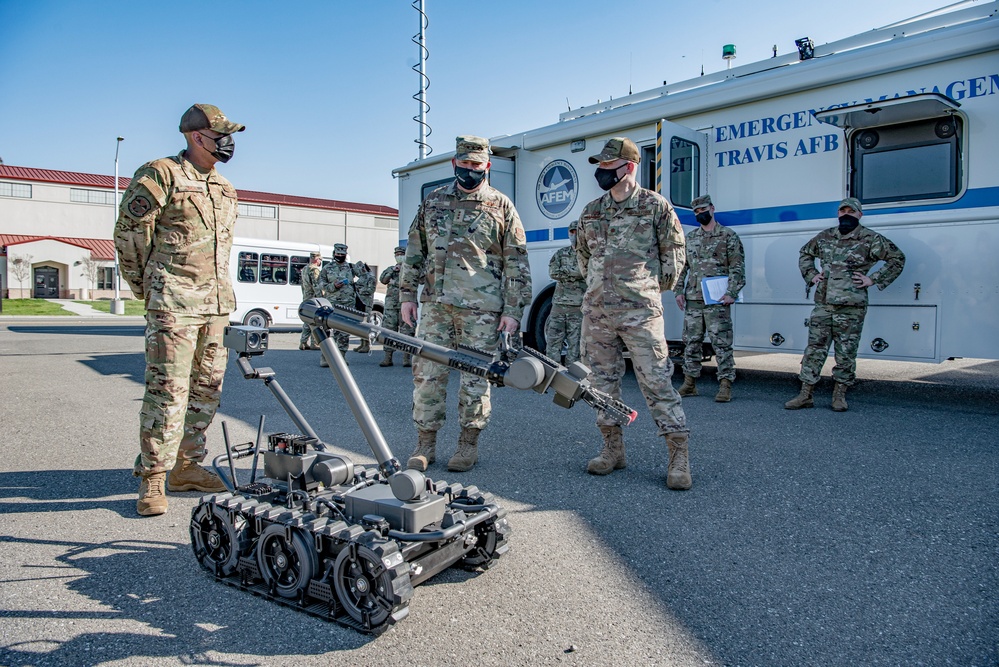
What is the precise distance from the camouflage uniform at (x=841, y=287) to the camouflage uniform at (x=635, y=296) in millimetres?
2772

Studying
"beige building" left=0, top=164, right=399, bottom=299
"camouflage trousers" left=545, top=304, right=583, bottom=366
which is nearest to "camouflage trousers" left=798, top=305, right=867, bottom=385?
"camouflage trousers" left=545, top=304, right=583, bottom=366

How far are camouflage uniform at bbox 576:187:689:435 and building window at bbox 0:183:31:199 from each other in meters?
50.2

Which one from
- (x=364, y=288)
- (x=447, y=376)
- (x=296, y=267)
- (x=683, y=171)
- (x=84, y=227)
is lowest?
(x=447, y=376)

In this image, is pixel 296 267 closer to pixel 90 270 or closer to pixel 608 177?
pixel 608 177

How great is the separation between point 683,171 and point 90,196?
Result: 158 ft

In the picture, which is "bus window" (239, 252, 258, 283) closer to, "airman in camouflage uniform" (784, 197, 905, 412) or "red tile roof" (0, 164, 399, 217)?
"airman in camouflage uniform" (784, 197, 905, 412)

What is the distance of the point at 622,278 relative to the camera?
14.3 feet

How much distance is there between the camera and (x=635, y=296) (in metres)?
4.30

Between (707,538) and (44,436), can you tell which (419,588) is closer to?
(707,538)

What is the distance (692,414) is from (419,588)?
415 centimetres

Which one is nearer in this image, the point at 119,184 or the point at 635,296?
the point at 635,296

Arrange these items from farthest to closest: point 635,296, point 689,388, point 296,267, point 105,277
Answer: point 105,277 → point 296,267 → point 689,388 → point 635,296

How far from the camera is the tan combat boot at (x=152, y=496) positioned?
3.61 meters

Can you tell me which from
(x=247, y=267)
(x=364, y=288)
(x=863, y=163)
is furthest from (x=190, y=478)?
(x=247, y=267)
